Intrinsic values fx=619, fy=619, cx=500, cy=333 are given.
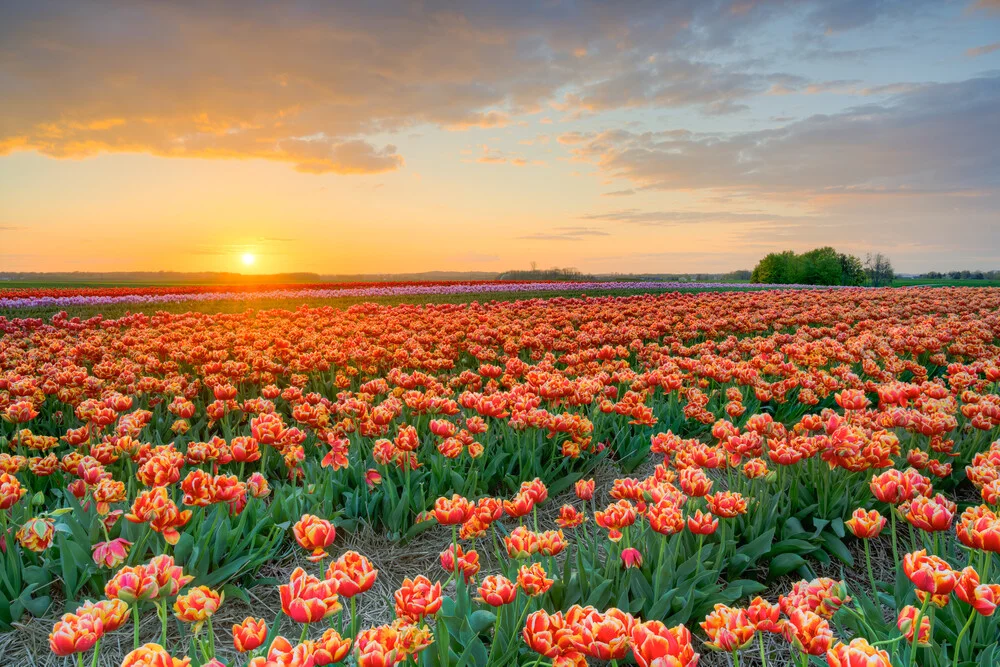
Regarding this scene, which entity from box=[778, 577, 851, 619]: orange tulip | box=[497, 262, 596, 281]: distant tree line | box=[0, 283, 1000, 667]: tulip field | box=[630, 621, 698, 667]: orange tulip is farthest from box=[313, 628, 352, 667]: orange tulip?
box=[497, 262, 596, 281]: distant tree line

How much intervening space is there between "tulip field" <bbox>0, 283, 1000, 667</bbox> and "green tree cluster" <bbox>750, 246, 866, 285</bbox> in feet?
177

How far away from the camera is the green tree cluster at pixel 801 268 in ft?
186

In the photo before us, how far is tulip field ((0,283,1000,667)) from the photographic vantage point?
213cm

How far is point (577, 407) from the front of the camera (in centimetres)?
646

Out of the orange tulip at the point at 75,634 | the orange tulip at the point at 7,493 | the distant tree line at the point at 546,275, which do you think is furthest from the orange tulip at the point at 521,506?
the distant tree line at the point at 546,275

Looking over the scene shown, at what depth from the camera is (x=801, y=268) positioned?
56719mm

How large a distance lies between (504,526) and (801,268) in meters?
59.4

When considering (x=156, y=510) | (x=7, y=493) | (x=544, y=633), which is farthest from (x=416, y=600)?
(x=7, y=493)

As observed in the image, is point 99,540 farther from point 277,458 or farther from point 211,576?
point 277,458

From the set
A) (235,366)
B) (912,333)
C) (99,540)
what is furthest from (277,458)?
(912,333)

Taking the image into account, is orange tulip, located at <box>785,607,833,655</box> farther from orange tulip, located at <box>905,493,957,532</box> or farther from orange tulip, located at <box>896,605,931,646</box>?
orange tulip, located at <box>905,493,957,532</box>

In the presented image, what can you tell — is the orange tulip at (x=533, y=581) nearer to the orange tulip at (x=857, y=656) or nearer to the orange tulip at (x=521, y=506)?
the orange tulip at (x=521, y=506)

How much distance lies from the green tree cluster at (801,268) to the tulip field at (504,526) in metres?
53.9

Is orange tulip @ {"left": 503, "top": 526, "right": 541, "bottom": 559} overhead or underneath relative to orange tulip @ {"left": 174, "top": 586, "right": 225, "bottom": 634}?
overhead
